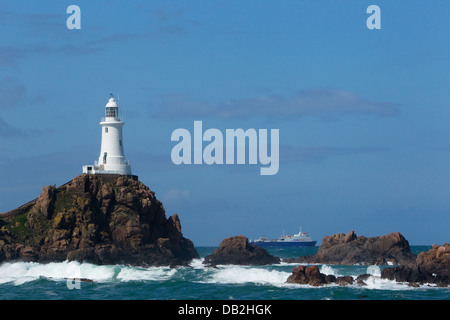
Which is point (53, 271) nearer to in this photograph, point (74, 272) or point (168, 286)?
point (74, 272)

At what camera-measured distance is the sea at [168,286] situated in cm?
6009

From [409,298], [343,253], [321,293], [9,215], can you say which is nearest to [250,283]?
[321,293]

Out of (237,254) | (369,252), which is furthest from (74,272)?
(369,252)

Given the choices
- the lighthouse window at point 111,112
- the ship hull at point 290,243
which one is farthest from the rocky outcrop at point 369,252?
the ship hull at point 290,243

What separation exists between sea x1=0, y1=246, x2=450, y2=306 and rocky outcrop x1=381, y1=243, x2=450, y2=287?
3.70ft

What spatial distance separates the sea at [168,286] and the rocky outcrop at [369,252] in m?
31.8

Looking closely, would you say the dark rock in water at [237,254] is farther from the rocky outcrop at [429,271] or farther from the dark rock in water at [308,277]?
the rocky outcrop at [429,271]

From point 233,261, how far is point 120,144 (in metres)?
21.4

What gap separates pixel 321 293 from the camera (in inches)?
2357

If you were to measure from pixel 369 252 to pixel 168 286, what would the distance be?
48.1 m

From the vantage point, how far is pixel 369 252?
108 m

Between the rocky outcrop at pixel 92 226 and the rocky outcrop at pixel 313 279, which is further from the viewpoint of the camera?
the rocky outcrop at pixel 92 226

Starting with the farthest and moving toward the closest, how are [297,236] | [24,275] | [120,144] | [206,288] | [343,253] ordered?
[297,236]
[343,253]
[120,144]
[24,275]
[206,288]
